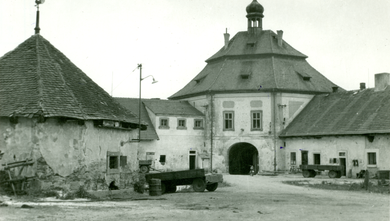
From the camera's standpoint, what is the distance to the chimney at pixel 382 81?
139 feet

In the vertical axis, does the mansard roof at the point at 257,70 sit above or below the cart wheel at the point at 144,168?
above

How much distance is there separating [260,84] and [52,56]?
87.0 ft

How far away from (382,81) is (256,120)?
1117 centimetres

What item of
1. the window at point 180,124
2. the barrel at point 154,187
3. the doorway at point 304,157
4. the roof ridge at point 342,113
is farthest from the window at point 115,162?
the window at point 180,124

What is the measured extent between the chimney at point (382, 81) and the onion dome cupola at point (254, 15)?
574 inches

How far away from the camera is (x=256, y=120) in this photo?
4731 centimetres

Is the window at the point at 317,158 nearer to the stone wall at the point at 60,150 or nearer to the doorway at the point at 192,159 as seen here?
the doorway at the point at 192,159

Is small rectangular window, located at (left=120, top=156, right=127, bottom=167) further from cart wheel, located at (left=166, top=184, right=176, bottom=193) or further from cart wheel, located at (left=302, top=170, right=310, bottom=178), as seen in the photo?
cart wheel, located at (left=302, top=170, right=310, bottom=178)

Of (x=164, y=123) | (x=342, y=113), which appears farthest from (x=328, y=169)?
(x=164, y=123)

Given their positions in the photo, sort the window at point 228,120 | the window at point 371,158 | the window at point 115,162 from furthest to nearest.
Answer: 1. the window at point 228,120
2. the window at point 371,158
3. the window at point 115,162

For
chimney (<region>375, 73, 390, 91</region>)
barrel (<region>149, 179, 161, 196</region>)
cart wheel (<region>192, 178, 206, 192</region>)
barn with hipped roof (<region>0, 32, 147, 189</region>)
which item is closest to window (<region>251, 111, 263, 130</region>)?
chimney (<region>375, 73, 390, 91</region>)

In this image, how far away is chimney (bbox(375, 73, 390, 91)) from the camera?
42.2 metres

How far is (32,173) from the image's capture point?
805 inches

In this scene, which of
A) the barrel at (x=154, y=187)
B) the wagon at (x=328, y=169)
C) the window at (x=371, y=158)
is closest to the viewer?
the barrel at (x=154, y=187)
